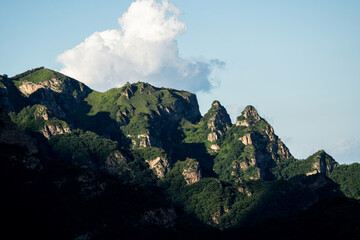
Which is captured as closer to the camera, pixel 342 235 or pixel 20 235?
pixel 20 235

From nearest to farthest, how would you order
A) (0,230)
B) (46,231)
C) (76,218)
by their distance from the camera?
(0,230) < (46,231) < (76,218)

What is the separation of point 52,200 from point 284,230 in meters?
77.5

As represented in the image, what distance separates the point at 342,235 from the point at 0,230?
98.2 meters

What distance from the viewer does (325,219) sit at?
630 feet

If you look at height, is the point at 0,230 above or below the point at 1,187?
below

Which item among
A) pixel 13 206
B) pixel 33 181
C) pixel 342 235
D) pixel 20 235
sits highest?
pixel 33 181

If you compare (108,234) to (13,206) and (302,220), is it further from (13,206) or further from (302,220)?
(302,220)

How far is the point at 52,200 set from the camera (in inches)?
7618

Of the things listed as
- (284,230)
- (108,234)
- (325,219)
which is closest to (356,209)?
(325,219)

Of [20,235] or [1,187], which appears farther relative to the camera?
[1,187]

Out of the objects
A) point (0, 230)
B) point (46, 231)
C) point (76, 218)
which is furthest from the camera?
point (76, 218)

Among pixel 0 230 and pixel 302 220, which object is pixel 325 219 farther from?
pixel 0 230

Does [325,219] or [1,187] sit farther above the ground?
[1,187]

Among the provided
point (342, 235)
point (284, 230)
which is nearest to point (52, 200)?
point (284, 230)
